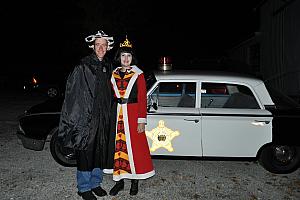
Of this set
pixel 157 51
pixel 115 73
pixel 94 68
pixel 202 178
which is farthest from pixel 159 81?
pixel 157 51

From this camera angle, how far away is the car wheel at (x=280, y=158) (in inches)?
185

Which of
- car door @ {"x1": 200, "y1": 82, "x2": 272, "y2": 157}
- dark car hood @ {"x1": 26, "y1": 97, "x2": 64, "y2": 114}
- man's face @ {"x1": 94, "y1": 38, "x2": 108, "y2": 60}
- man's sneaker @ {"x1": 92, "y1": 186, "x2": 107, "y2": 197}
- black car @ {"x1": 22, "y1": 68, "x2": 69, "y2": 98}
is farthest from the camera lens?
black car @ {"x1": 22, "y1": 68, "x2": 69, "y2": 98}

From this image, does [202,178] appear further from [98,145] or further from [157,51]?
[157,51]

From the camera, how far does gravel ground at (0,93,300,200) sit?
4008mm

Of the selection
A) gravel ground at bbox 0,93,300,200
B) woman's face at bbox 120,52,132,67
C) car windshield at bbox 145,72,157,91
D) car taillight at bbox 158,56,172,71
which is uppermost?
car taillight at bbox 158,56,172,71

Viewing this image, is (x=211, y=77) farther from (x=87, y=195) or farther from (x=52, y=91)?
(x=52, y=91)

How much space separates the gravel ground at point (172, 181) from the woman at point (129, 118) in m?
0.40

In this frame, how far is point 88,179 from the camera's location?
3.75m

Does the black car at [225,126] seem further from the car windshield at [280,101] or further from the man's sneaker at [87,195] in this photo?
the man's sneaker at [87,195]

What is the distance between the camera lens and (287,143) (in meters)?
4.47

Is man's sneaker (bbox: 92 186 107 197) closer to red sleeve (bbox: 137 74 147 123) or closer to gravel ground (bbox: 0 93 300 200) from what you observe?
gravel ground (bbox: 0 93 300 200)

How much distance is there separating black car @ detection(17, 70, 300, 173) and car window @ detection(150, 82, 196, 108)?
1.3 inches

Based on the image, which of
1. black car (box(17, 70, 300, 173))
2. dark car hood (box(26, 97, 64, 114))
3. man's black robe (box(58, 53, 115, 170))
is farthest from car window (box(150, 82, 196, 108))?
dark car hood (box(26, 97, 64, 114))

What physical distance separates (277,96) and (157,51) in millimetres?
25383
